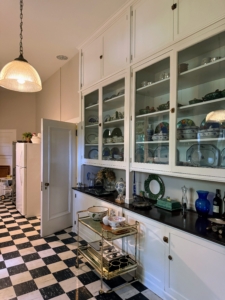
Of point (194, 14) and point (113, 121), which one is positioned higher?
point (194, 14)

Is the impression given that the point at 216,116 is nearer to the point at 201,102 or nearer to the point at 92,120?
the point at 201,102

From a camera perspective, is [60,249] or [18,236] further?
[18,236]

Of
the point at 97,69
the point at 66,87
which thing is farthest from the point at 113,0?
the point at 66,87

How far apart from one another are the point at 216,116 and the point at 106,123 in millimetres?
1572

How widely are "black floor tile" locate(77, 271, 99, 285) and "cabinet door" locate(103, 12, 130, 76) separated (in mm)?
2445

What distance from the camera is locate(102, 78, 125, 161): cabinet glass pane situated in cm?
267

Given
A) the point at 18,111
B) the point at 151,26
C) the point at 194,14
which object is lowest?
the point at 18,111

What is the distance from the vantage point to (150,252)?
196 cm

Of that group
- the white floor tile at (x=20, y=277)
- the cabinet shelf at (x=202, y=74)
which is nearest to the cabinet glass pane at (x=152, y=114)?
the cabinet shelf at (x=202, y=74)

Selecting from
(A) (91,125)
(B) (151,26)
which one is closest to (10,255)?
(A) (91,125)

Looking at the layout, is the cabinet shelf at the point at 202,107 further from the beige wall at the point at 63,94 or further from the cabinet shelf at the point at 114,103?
the beige wall at the point at 63,94

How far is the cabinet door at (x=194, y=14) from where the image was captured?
5.11 ft

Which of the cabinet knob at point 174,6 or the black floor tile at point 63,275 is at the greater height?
the cabinet knob at point 174,6

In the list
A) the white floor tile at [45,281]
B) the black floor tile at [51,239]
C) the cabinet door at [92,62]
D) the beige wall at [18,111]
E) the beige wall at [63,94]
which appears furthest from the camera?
the beige wall at [18,111]
